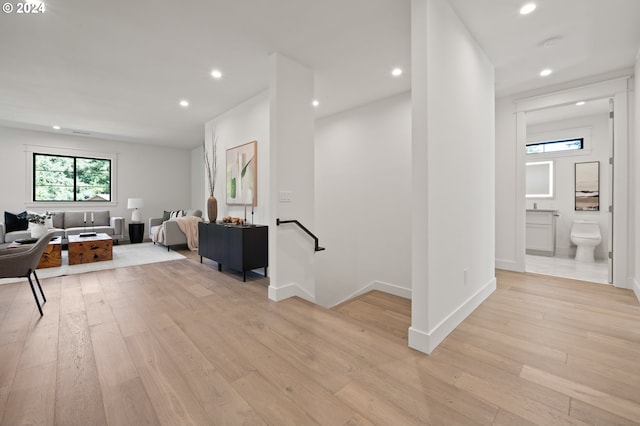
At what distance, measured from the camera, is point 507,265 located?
4219 millimetres

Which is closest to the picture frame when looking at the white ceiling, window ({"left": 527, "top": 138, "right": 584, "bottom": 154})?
the white ceiling

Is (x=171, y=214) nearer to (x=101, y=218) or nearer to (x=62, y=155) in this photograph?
(x=101, y=218)

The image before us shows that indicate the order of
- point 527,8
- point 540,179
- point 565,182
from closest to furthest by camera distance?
point 527,8 < point 565,182 < point 540,179

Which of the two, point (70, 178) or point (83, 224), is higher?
point (70, 178)

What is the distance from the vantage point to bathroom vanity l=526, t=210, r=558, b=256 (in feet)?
17.8

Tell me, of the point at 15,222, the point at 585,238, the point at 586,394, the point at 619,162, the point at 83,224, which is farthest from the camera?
the point at 83,224

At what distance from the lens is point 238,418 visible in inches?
52.9

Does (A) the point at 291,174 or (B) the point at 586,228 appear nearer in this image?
(A) the point at 291,174

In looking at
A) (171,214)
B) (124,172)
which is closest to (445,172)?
(171,214)

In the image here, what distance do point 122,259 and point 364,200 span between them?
447cm

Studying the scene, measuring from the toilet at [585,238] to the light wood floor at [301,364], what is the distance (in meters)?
2.32

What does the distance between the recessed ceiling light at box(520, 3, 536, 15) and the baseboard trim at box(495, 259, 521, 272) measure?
10.7 ft

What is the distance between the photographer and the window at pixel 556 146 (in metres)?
5.32

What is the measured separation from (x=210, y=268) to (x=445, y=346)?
3.58 metres
